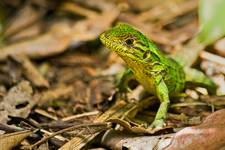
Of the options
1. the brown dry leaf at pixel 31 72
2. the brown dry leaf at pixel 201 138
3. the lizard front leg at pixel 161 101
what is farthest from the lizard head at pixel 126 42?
the brown dry leaf at pixel 31 72

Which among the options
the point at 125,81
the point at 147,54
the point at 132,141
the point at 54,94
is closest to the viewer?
the point at 132,141

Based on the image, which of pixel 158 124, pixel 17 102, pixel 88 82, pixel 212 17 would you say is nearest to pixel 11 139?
pixel 17 102

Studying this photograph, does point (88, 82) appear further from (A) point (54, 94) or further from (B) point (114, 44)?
(B) point (114, 44)

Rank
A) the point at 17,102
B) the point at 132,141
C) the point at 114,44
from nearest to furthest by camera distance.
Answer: the point at 132,141 → the point at 114,44 → the point at 17,102

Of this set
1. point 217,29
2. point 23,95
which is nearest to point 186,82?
point 23,95

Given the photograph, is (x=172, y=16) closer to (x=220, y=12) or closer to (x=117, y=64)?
(x=117, y=64)

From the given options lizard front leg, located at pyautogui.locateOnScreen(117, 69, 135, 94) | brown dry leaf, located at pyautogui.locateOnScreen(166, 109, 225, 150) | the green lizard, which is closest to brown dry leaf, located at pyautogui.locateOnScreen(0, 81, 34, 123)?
lizard front leg, located at pyautogui.locateOnScreen(117, 69, 135, 94)

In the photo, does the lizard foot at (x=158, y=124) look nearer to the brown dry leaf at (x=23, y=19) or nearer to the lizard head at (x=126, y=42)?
the lizard head at (x=126, y=42)
